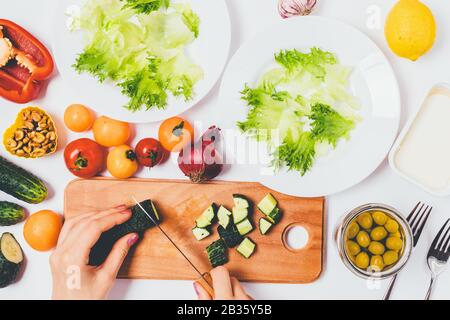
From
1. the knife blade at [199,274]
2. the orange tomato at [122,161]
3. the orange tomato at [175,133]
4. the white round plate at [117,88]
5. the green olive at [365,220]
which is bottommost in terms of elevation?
the knife blade at [199,274]

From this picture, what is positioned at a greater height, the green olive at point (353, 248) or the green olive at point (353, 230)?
the green olive at point (353, 230)

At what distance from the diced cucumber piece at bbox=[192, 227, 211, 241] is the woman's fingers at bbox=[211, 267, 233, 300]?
102 millimetres

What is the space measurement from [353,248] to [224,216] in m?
0.35

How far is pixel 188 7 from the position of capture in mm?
1173

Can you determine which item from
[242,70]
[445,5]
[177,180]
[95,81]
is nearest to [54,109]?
[95,81]

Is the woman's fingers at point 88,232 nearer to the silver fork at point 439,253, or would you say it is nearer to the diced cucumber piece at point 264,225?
the diced cucumber piece at point 264,225

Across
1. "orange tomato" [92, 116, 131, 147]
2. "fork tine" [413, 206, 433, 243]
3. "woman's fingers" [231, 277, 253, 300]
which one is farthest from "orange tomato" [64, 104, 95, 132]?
"fork tine" [413, 206, 433, 243]

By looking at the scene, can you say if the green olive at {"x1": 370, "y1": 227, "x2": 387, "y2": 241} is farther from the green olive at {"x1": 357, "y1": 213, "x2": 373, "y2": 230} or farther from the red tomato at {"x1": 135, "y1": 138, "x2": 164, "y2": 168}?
the red tomato at {"x1": 135, "y1": 138, "x2": 164, "y2": 168}

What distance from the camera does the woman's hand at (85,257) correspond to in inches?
46.7

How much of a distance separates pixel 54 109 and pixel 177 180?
1.30 feet

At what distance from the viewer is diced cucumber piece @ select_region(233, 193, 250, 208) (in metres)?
1.22

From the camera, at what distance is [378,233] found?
115cm

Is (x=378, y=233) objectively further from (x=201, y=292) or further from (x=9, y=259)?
(x=9, y=259)

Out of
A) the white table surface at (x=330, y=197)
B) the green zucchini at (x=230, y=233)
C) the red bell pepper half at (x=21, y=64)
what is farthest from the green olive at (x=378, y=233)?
the red bell pepper half at (x=21, y=64)
